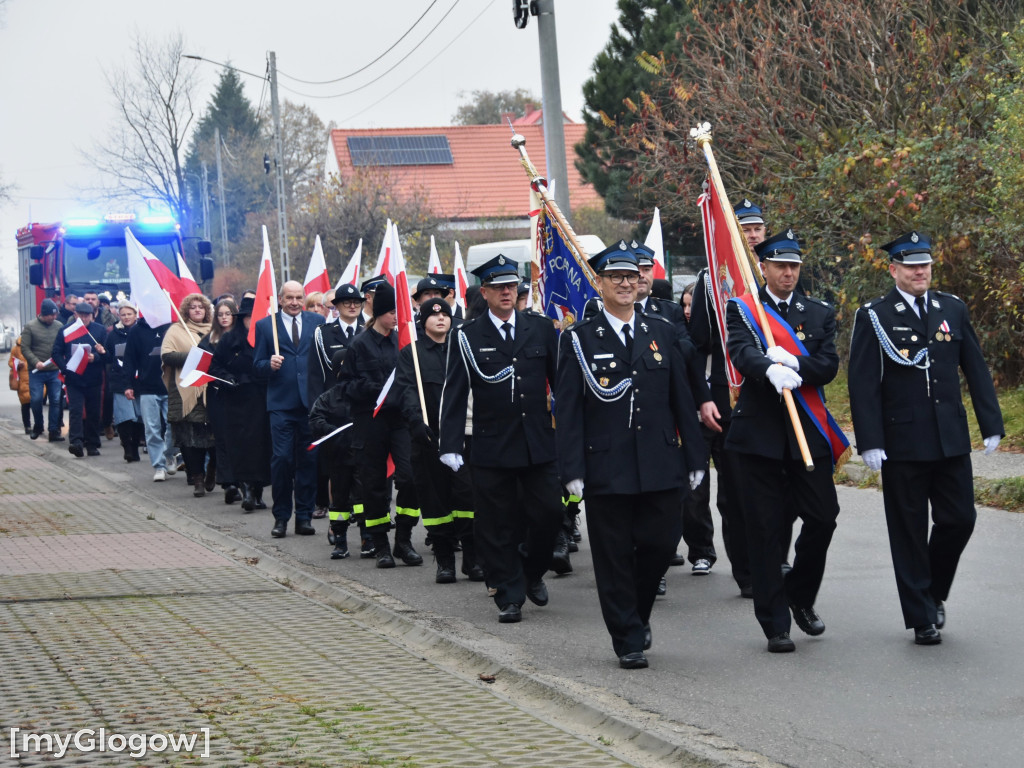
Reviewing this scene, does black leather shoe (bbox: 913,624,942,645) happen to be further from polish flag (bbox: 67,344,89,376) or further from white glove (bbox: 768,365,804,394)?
polish flag (bbox: 67,344,89,376)

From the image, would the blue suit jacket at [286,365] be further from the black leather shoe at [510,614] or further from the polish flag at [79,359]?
the polish flag at [79,359]

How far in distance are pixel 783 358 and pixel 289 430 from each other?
20.1ft

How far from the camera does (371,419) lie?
10.4 meters

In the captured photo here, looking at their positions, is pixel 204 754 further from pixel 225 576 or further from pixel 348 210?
pixel 348 210

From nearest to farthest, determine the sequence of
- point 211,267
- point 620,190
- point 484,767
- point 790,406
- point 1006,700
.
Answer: point 484,767 < point 1006,700 < point 790,406 < point 211,267 < point 620,190

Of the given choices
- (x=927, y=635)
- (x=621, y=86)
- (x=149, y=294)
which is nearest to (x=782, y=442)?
(x=927, y=635)

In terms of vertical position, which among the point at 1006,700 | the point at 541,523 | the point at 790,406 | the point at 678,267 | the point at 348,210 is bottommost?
the point at 1006,700

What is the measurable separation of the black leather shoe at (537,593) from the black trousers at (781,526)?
1678 millimetres

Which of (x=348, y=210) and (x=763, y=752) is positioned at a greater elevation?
(x=348, y=210)

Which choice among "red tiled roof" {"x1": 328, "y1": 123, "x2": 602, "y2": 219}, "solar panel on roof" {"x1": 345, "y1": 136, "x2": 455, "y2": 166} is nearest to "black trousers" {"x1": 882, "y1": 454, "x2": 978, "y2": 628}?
"red tiled roof" {"x1": 328, "y1": 123, "x2": 602, "y2": 219}

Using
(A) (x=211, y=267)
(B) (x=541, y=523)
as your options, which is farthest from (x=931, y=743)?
(A) (x=211, y=267)

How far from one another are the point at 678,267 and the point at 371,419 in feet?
68.7

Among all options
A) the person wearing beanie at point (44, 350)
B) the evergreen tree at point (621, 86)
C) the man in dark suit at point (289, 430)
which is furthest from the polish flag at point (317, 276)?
the evergreen tree at point (621, 86)

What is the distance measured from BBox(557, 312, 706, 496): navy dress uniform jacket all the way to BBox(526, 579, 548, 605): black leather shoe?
1708mm
